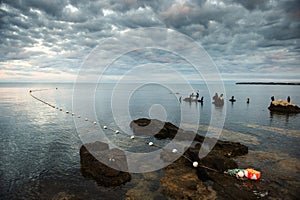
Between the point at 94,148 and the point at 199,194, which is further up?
the point at 94,148

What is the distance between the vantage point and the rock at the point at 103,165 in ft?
53.1

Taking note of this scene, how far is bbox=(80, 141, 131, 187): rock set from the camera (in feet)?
53.1

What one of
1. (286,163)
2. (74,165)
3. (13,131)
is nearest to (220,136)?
(286,163)

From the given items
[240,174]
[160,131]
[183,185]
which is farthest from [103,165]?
[160,131]

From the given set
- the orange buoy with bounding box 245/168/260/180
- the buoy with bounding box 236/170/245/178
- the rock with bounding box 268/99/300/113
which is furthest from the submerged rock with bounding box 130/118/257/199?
the rock with bounding box 268/99/300/113

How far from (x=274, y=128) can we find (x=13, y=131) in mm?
46795

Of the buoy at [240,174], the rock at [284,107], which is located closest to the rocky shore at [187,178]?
the buoy at [240,174]

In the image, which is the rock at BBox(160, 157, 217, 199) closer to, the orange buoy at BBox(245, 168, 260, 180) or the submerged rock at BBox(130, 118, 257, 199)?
the submerged rock at BBox(130, 118, 257, 199)

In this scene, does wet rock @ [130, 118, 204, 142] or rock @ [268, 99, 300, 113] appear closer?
wet rock @ [130, 118, 204, 142]

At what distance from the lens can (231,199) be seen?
13.7 m

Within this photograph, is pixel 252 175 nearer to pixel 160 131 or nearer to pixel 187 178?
pixel 187 178

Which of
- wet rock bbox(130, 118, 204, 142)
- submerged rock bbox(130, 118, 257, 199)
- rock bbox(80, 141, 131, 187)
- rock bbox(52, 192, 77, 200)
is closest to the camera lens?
rock bbox(52, 192, 77, 200)

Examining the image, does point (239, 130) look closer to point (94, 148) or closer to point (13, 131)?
point (94, 148)

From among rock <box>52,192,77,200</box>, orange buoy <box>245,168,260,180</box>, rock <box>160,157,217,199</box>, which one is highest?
orange buoy <box>245,168,260,180</box>
